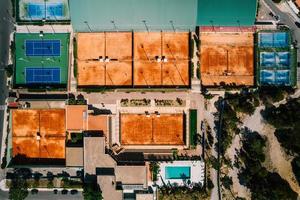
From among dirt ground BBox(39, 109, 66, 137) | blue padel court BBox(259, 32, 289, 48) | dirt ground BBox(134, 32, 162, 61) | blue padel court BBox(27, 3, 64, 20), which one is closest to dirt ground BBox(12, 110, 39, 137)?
dirt ground BBox(39, 109, 66, 137)

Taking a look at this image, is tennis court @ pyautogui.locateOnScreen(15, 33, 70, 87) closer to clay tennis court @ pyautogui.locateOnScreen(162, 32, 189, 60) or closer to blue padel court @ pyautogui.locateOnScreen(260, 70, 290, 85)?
clay tennis court @ pyautogui.locateOnScreen(162, 32, 189, 60)

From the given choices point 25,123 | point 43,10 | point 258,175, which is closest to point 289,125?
point 258,175

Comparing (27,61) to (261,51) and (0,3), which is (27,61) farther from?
(261,51)

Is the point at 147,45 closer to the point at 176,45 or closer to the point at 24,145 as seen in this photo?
the point at 176,45

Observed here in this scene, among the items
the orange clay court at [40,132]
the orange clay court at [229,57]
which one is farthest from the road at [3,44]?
the orange clay court at [229,57]

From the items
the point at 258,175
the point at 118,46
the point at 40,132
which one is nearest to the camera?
the point at 258,175
